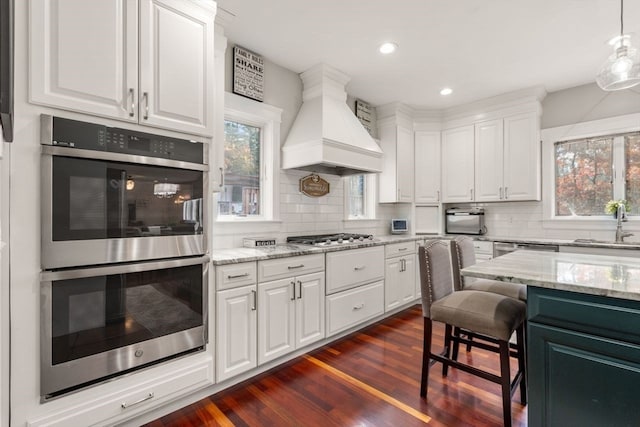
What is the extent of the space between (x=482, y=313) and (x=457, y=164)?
10.4 feet

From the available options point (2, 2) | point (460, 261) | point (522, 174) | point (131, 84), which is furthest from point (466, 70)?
point (2, 2)

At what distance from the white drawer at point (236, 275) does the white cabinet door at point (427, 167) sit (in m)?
3.09

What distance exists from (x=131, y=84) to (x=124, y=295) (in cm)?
112

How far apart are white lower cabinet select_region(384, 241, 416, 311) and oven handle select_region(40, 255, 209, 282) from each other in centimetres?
226

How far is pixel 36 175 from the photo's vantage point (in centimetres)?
141

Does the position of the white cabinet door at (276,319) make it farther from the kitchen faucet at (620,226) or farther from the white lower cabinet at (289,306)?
the kitchen faucet at (620,226)

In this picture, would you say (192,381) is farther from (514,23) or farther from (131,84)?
(514,23)

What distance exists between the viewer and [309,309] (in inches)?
105

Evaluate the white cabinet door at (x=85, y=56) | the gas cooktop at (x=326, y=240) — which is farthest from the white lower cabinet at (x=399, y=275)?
the white cabinet door at (x=85, y=56)

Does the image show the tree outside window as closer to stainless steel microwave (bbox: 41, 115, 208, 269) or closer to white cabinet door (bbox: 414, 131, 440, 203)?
stainless steel microwave (bbox: 41, 115, 208, 269)

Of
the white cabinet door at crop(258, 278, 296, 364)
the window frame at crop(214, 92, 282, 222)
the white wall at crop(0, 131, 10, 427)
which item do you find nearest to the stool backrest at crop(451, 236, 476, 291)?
the white cabinet door at crop(258, 278, 296, 364)

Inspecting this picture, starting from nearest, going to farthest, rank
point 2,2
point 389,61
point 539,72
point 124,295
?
point 2,2 → point 124,295 → point 389,61 → point 539,72

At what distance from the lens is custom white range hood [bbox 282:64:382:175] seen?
9.91ft

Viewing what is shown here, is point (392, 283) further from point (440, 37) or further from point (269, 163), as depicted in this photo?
point (440, 37)
